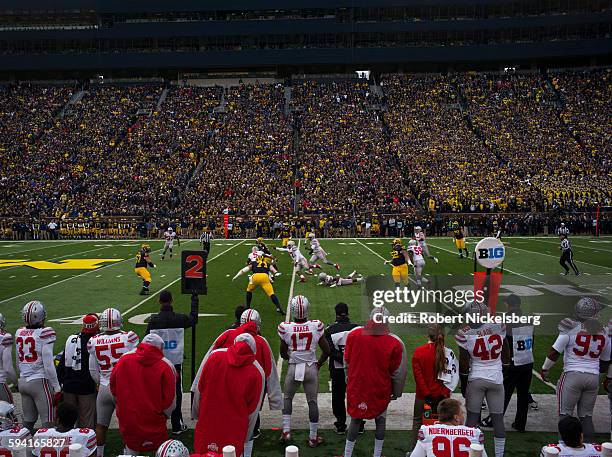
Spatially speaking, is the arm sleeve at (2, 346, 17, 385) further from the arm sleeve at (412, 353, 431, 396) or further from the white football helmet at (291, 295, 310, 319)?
the arm sleeve at (412, 353, 431, 396)

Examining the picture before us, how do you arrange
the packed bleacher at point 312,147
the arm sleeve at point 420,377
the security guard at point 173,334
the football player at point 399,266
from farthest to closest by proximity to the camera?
the packed bleacher at point 312,147 < the football player at point 399,266 < the security guard at point 173,334 < the arm sleeve at point 420,377

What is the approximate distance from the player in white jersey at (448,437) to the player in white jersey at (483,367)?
1837 millimetres

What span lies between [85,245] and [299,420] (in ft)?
92.6

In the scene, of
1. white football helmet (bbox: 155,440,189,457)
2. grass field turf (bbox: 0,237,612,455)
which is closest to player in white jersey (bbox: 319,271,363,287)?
grass field turf (bbox: 0,237,612,455)

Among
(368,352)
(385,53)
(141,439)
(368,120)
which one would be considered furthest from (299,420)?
(385,53)

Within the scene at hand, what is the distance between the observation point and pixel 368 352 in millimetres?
5609

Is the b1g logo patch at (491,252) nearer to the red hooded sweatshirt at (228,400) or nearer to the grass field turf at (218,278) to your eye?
the grass field turf at (218,278)

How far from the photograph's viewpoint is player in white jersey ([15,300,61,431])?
Answer: 6.31 metres

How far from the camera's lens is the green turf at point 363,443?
650 cm

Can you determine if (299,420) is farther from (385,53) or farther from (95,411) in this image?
(385,53)

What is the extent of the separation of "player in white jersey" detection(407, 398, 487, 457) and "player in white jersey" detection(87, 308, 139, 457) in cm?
343

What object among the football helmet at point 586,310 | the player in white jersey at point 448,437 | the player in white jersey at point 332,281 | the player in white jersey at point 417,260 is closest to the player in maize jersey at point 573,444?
the player in white jersey at point 448,437

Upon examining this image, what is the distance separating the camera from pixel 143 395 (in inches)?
196

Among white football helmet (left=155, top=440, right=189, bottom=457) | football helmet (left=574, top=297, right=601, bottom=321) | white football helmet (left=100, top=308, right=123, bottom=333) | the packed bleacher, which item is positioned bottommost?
white football helmet (left=155, top=440, right=189, bottom=457)
